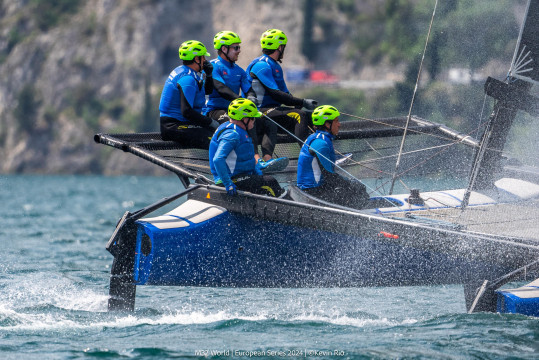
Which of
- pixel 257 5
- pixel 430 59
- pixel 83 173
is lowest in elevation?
pixel 83 173

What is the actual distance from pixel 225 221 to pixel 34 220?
10640 millimetres

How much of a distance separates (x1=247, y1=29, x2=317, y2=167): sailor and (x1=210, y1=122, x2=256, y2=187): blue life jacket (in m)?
1.05

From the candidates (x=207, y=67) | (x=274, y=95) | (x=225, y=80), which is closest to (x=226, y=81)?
(x=225, y=80)

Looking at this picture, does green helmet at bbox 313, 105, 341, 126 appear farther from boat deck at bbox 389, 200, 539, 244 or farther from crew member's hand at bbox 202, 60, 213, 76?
crew member's hand at bbox 202, 60, 213, 76

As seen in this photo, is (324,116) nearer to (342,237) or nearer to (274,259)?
(342,237)

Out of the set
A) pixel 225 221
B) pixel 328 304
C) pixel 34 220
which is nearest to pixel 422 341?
pixel 328 304

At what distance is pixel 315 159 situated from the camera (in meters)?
8.05

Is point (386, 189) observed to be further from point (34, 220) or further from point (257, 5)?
point (257, 5)

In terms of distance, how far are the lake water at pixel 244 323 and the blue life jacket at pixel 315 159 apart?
1074 millimetres

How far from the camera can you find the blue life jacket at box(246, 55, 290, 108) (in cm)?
895

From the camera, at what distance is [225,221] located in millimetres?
7742

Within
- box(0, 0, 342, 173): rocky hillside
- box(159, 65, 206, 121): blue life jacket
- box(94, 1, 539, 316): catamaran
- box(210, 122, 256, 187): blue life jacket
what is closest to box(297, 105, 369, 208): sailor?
box(94, 1, 539, 316): catamaran

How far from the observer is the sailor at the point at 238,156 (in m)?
7.57

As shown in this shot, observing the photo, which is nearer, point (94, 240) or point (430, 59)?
point (94, 240)
